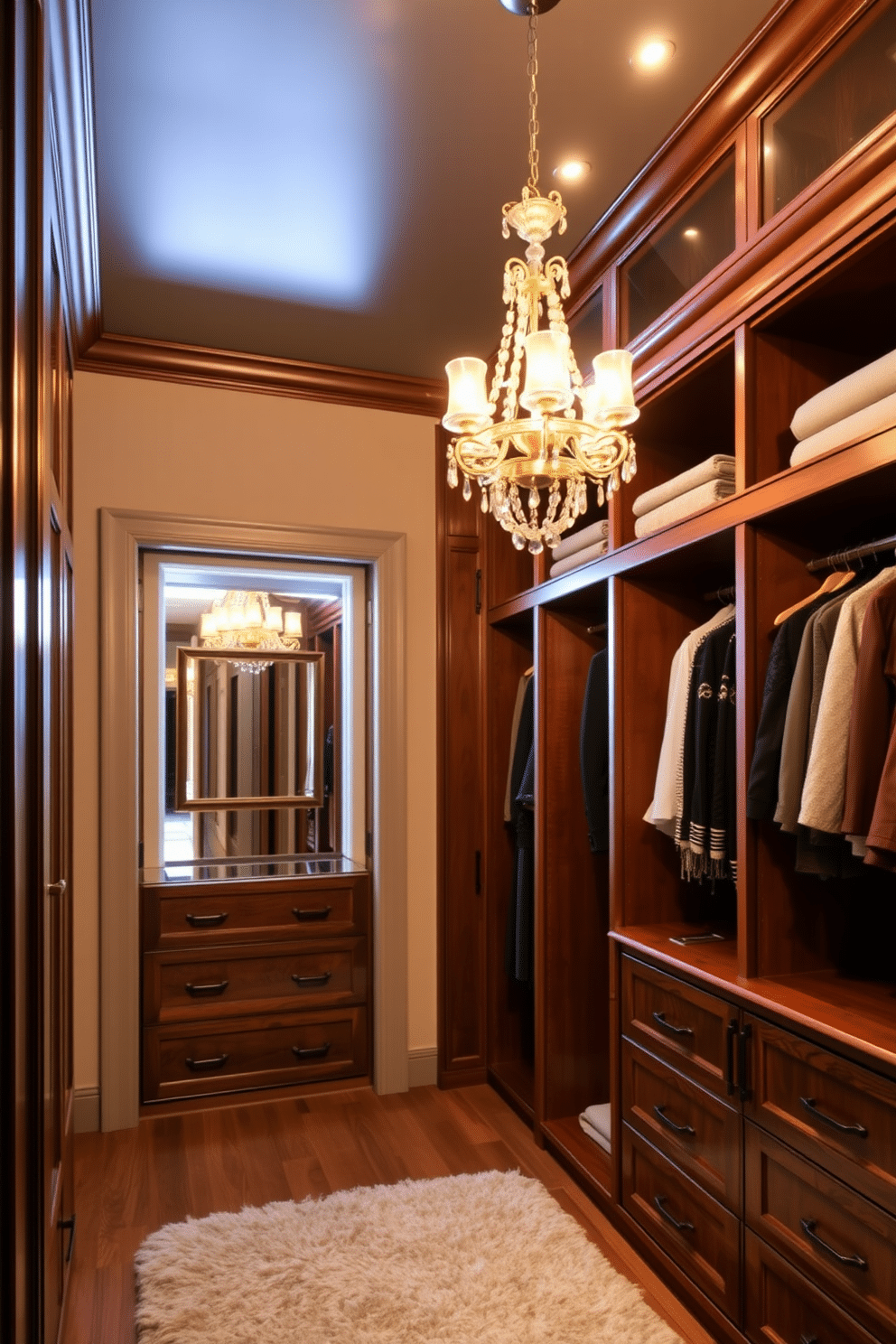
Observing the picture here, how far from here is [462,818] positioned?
12.3 ft

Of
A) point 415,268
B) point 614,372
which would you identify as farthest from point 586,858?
point 415,268

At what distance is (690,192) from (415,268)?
0.92 meters

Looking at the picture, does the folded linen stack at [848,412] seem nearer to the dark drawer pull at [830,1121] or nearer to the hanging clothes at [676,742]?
the hanging clothes at [676,742]

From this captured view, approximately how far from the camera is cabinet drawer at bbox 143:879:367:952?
11.3 feet

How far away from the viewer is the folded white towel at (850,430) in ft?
5.74

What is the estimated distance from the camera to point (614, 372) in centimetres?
A: 190

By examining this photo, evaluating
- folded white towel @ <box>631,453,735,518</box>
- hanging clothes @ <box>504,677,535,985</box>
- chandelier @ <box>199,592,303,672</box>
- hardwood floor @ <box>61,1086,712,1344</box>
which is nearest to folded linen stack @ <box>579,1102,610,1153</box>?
hardwood floor @ <box>61,1086,712,1344</box>

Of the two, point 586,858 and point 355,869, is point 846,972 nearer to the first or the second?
point 586,858

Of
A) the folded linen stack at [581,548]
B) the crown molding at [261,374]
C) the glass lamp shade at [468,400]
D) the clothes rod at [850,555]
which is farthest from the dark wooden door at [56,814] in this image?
the clothes rod at [850,555]

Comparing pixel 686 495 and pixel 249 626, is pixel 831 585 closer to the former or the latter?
pixel 686 495

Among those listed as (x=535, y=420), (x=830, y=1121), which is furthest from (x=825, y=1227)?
(x=535, y=420)

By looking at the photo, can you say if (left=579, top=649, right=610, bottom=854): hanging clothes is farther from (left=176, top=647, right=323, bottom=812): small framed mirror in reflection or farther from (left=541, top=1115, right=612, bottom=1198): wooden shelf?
(left=176, top=647, right=323, bottom=812): small framed mirror in reflection

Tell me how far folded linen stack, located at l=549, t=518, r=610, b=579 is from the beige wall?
76cm

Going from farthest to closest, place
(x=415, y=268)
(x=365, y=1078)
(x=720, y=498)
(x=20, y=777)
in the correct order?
(x=365, y=1078), (x=415, y=268), (x=720, y=498), (x=20, y=777)
